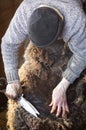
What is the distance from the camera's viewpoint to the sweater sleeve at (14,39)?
1013 mm

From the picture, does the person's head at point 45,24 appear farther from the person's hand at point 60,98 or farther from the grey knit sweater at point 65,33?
the person's hand at point 60,98

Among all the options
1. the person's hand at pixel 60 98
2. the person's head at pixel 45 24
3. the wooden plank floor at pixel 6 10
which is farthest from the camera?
the wooden plank floor at pixel 6 10

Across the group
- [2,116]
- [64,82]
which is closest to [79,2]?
[64,82]

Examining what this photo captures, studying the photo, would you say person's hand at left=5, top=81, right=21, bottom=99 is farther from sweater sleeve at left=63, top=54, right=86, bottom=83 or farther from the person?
sweater sleeve at left=63, top=54, right=86, bottom=83

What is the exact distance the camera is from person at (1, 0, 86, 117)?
937 millimetres

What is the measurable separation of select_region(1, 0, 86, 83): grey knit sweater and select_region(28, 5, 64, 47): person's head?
3 centimetres

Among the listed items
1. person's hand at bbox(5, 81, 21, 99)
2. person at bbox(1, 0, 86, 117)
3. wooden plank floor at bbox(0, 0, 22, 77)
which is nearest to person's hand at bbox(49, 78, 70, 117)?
person at bbox(1, 0, 86, 117)

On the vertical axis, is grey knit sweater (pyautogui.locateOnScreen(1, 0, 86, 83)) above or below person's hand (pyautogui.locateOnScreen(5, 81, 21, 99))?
above

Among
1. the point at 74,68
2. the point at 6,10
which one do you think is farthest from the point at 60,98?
the point at 6,10

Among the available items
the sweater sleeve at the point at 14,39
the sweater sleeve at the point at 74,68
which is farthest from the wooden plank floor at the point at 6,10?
the sweater sleeve at the point at 74,68

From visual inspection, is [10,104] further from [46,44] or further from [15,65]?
[46,44]

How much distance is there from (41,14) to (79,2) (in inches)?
6.0

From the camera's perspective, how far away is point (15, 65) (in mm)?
1093

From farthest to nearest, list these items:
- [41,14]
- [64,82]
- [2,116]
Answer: [2,116] → [64,82] → [41,14]
